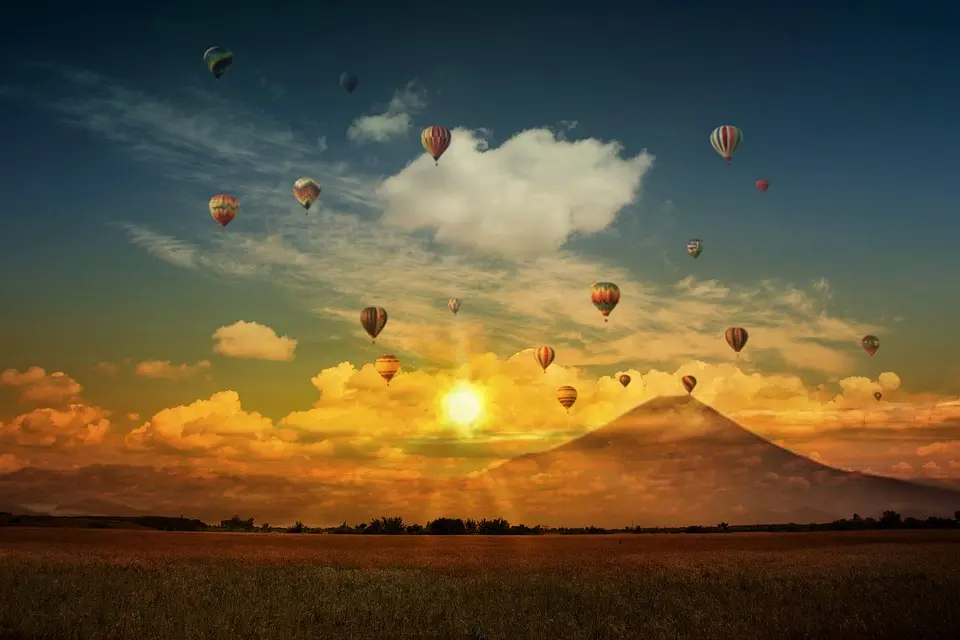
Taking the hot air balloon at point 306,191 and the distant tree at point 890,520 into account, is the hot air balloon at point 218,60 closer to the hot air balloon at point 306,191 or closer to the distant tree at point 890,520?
the hot air balloon at point 306,191

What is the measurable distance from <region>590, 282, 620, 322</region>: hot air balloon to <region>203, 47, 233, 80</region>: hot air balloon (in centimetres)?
3749

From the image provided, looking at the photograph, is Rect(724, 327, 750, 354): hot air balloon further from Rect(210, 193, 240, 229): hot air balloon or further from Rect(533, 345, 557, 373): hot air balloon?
Rect(210, 193, 240, 229): hot air balloon

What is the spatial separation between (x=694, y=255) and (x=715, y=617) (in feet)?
235

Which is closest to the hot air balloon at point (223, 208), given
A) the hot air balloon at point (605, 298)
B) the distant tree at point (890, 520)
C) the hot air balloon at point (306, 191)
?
the hot air balloon at point (306, 191)

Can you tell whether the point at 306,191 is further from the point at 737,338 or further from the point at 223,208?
the point at 737,338

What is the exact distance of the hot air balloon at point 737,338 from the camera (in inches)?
2970

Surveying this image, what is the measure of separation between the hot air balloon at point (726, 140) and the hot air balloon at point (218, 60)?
4220cm

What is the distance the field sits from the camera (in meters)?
17.6

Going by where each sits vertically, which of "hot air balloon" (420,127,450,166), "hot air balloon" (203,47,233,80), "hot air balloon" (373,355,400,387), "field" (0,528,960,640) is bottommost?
"field" (0,528,960,640)

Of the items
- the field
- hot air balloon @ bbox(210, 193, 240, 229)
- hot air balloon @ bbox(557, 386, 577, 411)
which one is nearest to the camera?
the field

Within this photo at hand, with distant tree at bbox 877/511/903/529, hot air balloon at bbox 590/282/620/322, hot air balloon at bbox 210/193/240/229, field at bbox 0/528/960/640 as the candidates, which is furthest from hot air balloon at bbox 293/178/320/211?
distant tree at bbox 877/511/903/529

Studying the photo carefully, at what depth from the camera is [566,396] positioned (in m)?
88.2

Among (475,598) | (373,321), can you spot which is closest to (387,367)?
(373,321)

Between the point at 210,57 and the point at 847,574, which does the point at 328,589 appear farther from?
the point at 210,57
